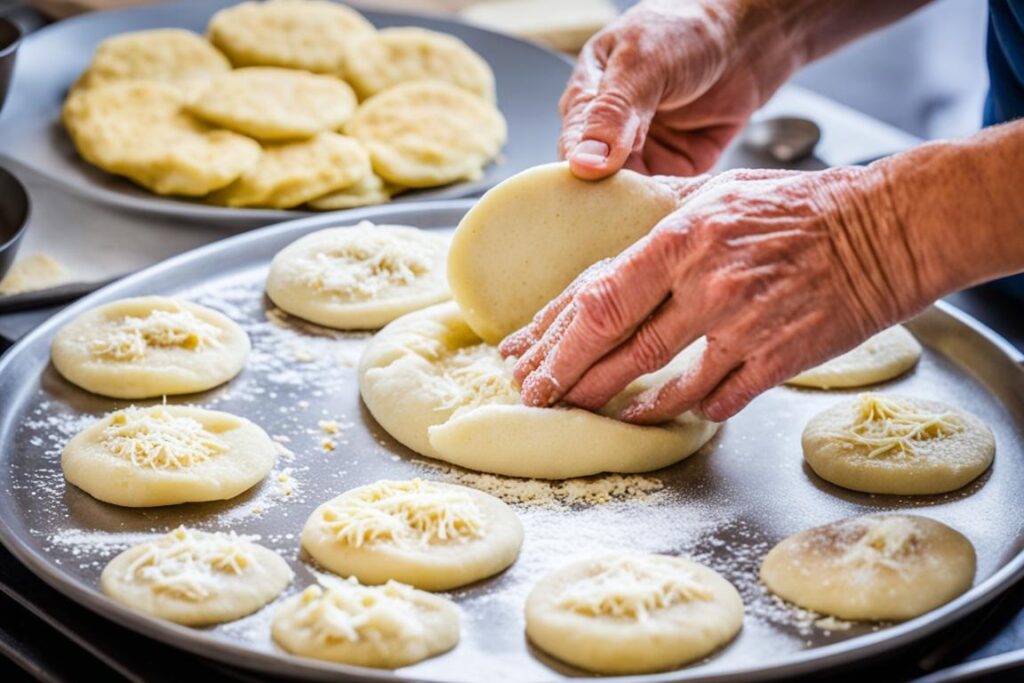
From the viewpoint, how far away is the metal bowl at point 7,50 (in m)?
2.94

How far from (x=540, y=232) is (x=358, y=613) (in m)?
0.84

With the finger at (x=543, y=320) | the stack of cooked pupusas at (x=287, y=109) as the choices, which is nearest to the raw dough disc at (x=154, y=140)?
the stack of cooked pupusas at (x=287, y=109)

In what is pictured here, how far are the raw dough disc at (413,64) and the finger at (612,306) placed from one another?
1.87 metres

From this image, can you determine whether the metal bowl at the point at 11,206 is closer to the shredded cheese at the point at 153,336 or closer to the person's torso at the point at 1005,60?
the shredded cheese at the point at 153,336

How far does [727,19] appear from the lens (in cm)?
259

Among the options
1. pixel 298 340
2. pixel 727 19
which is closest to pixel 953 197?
pixel 727 19

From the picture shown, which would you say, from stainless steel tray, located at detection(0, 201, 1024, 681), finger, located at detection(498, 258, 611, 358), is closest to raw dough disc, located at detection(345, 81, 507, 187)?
stainless steel tray, located at detection(0, 201, 1024, 681)

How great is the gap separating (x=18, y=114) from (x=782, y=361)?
2528mm

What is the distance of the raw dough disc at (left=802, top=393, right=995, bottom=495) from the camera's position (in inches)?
73.7

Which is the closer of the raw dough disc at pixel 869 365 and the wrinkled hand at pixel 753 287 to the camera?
the wrinkled hand at pixel 753 287

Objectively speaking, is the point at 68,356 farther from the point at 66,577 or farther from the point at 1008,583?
the point at 1008,583

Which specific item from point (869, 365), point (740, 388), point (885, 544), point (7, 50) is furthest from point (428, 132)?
point (885, 544)

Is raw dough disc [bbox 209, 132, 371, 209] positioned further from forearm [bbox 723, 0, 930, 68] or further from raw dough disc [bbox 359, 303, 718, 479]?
forearm [bbox 723, 0, 930, 68]

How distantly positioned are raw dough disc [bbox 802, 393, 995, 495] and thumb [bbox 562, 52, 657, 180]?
57 cm
